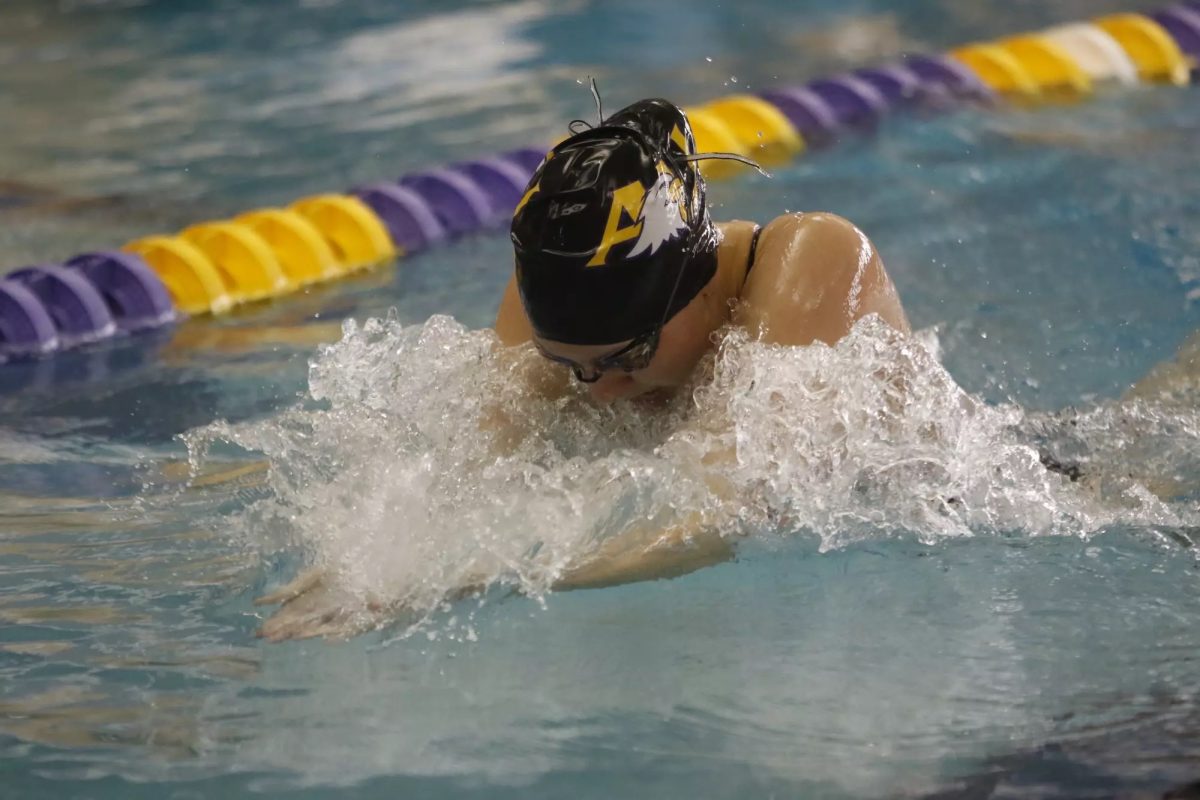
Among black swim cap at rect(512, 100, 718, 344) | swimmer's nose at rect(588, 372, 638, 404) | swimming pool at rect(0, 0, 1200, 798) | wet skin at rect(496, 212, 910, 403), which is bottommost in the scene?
swimming pool at rect(0, 0, 1200, 798)

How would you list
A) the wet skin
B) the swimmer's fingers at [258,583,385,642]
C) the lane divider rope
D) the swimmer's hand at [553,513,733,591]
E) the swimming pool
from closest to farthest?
the swimming pool, the swimmer's fingers at [258,583,385,642], the swimmer's hand at [553,513,733,591], the wet skin, the lane divider rope

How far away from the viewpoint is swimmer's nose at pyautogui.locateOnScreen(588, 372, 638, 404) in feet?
8.37

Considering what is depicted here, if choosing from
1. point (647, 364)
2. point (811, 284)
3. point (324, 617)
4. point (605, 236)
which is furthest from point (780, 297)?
point (324, 617)

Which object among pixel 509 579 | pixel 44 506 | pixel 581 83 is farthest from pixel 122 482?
pixel 581 83

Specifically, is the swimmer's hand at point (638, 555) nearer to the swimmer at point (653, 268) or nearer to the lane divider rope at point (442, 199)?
Answer: the swimmer at point (653, 268)

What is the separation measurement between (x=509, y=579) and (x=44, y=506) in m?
1.23

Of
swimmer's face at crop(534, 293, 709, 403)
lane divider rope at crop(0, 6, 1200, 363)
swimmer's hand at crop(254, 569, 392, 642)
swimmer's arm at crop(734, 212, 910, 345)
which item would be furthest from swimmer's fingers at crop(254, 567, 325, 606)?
lane divider rope at crop(0, 6, 1200, 363)

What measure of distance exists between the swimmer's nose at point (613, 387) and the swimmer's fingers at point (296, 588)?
0.58 metres

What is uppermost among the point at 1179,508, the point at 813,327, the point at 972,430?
the point at 813,327

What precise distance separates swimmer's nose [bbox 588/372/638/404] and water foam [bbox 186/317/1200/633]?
3.6 inches

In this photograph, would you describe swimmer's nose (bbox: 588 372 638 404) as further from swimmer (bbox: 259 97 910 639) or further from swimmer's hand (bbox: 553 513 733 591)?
swimmer's hand (bbox: 553 513 733 591)

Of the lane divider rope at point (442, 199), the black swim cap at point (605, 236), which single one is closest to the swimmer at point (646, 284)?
the black swim cap at point (605, 236)

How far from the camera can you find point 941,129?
19.6 ft

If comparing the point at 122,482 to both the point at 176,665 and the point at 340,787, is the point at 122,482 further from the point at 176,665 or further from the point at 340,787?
the point at 340,787
